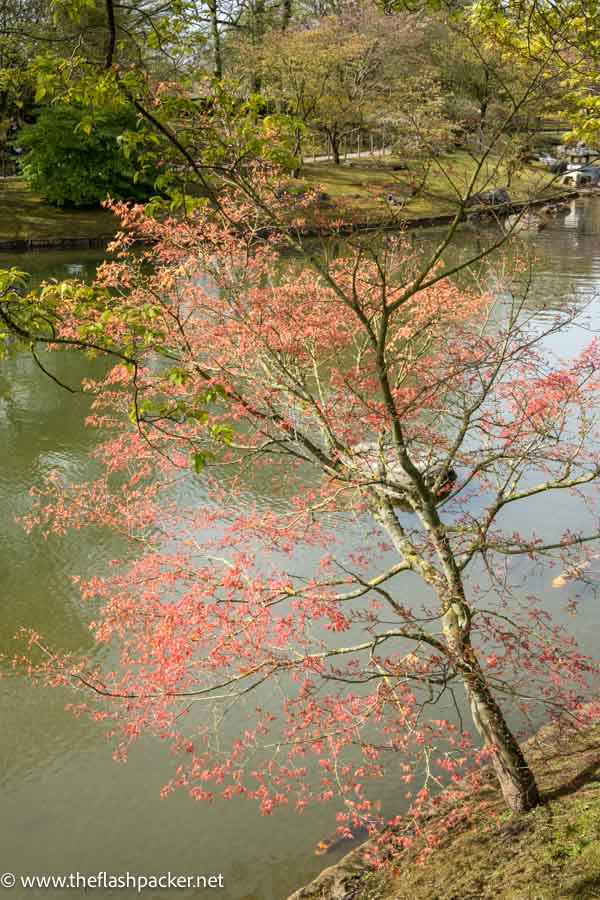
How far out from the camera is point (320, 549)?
8.91 m

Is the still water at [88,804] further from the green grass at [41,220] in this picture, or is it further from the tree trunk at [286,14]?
the tree trunk at [286,14]

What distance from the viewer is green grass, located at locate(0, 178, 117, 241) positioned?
28.6 metres

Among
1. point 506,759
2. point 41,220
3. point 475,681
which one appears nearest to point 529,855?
point 506,759

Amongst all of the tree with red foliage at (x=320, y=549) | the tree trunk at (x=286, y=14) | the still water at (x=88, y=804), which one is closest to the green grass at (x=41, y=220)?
the tree trunk at (x=286, y=14)

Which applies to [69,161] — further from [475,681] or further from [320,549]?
[475,681]

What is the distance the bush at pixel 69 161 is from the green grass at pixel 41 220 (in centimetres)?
51

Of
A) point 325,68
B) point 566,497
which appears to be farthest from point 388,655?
point 325,68

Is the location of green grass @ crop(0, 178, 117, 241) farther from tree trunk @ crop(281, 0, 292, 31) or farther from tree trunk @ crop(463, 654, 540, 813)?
tree trunk @ crop(463, 654, 540, 813)

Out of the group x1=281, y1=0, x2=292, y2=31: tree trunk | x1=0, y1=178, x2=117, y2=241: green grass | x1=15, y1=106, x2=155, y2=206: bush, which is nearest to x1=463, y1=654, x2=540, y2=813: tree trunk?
x1=0, y1=178, x2=117, y2=241: green grass

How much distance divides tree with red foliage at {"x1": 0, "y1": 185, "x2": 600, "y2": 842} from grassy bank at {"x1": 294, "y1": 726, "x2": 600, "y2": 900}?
0.86 ft

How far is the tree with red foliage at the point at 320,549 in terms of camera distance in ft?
15.0

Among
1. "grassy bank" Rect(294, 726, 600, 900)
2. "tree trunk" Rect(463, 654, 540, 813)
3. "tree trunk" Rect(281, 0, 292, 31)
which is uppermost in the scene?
"tree trunk" Rect(281, 0, 292, 31)

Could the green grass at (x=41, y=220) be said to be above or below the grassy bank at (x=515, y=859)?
above

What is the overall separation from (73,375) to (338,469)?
11515 millimetres
